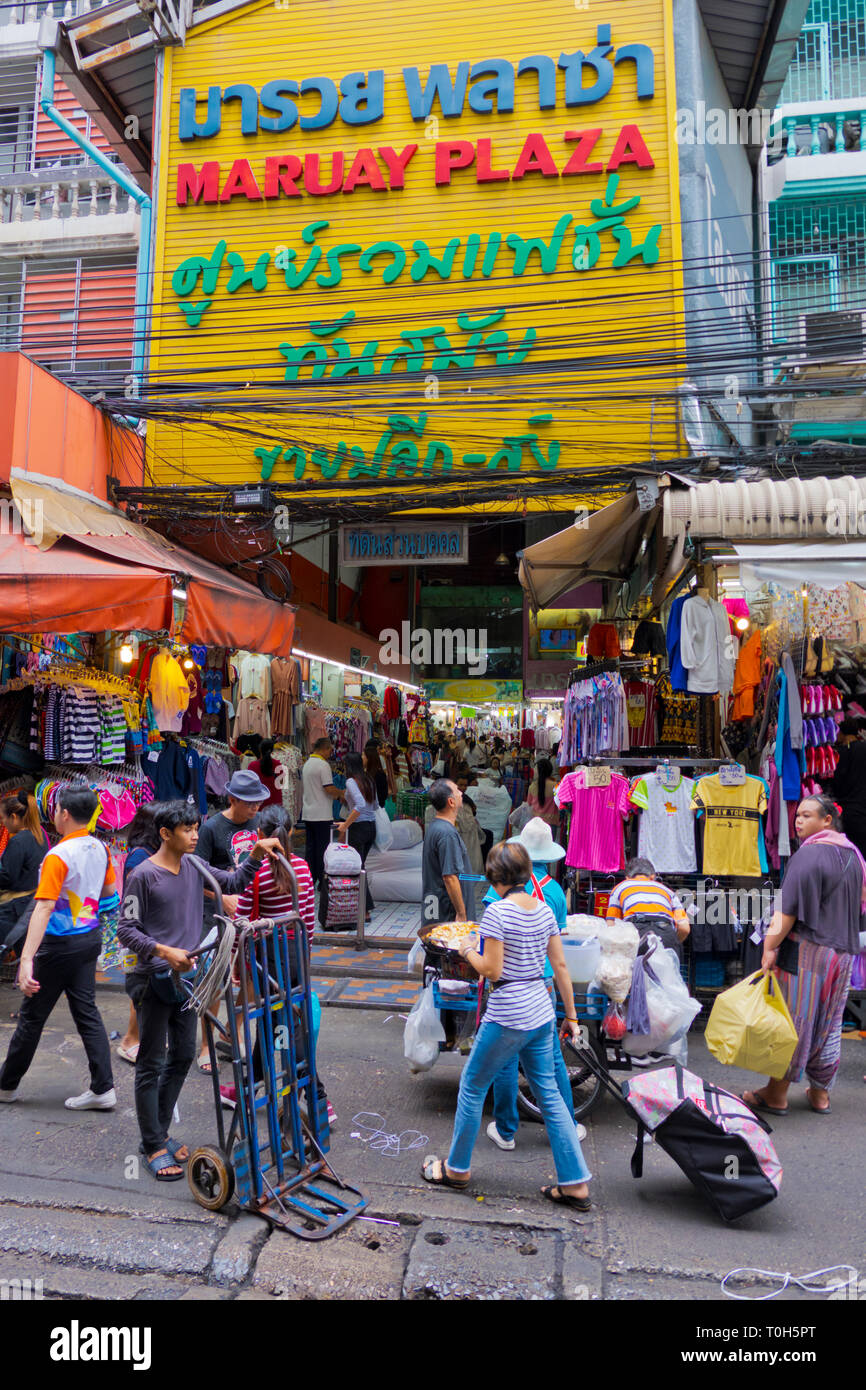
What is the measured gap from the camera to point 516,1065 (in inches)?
189

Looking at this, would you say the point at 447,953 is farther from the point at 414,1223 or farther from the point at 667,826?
the point at 667,826

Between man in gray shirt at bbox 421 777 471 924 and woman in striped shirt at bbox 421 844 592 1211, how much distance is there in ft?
6.23

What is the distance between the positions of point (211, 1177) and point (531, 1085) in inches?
63.3

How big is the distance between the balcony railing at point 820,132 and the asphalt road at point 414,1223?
1444 centimetres

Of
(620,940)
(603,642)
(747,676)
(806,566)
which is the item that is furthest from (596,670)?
(620,940)

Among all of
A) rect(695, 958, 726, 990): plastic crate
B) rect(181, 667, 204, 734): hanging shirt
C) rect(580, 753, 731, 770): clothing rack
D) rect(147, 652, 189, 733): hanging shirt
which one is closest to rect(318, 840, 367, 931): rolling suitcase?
rect(181, 667, 204, 734): hanging shirt

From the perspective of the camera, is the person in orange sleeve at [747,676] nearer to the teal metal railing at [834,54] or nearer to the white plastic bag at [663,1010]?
the white plastic bag at [663,1010]

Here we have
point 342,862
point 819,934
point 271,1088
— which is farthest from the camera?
point 342,862

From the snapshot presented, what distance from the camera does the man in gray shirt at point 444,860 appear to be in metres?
6.35

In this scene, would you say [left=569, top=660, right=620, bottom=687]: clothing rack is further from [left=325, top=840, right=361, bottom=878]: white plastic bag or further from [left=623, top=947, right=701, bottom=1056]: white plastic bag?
[left=623, top=947, right=701, bottom=1056]: white plastic bag

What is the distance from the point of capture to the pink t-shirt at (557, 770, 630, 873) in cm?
715

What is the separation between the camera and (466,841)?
10.7 m

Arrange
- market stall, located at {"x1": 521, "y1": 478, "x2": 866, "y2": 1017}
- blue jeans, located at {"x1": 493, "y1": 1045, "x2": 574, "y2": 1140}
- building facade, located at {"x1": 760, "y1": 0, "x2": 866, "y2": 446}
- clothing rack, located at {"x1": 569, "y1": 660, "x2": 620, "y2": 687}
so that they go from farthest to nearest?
building facade, located at {"x1": 760, "y1": 0, "x2": 866, "y2": 446} → clothing rack, located at {"x1": 569, "y1": 660, "x2": 620, "y2": 687} → market stall, located at {"x1": 521, "y1": 478, "x2": 866, "y2": 1017} → blue jeans, located at {"x1": 493, "y1": 1045, "x2": 574, "y2": 1140}
